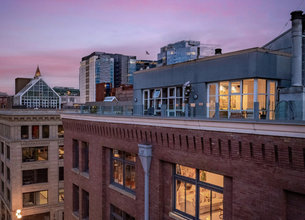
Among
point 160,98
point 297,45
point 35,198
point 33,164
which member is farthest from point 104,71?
point 297,45

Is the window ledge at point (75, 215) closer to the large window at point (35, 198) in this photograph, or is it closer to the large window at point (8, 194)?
the large window at point (35, 198)

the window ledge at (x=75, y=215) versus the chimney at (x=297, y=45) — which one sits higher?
the chimney at (x=297, y=45)

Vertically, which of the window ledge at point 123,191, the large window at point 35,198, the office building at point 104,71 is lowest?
the large window at point 35,198

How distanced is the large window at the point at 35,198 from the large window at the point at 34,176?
1556 millimetres

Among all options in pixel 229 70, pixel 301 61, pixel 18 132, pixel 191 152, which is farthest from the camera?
pixel 18 132

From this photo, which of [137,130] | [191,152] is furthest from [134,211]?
[191,152]

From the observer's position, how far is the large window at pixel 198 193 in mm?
10562

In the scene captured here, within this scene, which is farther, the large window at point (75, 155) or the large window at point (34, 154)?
the large window at point (34, 154)

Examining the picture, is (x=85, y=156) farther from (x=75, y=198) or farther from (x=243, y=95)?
(x=243, y=95)

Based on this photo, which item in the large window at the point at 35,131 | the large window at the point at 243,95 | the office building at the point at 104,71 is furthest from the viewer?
the office building at the point at 104,71

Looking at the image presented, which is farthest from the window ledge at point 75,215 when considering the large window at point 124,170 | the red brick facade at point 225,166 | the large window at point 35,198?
the large window at point 35,198

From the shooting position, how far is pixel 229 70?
13.6 metres

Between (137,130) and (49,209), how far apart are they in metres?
31.9

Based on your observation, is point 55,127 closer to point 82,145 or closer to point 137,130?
point 82,145
